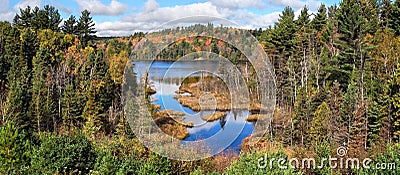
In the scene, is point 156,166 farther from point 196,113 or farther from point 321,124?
point 321,124

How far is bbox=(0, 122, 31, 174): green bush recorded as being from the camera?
1663 cm

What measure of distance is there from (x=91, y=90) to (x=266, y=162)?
82.7 feet

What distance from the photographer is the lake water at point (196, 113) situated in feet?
43.2

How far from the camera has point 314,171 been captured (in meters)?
16.1

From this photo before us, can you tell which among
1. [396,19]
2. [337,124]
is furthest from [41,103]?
[396,19]

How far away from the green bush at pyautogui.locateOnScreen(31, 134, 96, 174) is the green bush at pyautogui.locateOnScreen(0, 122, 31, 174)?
75 cm

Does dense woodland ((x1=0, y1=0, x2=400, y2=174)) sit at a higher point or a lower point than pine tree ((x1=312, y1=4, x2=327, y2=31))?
lower

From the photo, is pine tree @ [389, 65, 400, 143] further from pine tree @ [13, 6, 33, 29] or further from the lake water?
pine tree @ [13, 6, 33, 29]

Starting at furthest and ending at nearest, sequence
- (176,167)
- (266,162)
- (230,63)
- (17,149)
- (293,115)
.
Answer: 1. (293,115)
2. (17,149)
3. (176,167)
4. (230,63)
5. (266,162)

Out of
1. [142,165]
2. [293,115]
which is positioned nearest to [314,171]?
[142,165]

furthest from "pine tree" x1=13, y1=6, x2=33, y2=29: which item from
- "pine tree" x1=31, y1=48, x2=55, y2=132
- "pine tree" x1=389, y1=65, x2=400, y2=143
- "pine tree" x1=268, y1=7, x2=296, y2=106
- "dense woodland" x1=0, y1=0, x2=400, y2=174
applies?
"pine tree" x1=389, y1=65, x2=400, y2=143

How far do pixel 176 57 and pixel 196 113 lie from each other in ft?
8.08

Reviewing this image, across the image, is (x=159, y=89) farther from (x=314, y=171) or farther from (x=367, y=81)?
(x=367, y=81)

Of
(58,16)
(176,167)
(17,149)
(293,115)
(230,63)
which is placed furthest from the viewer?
(58,16)
